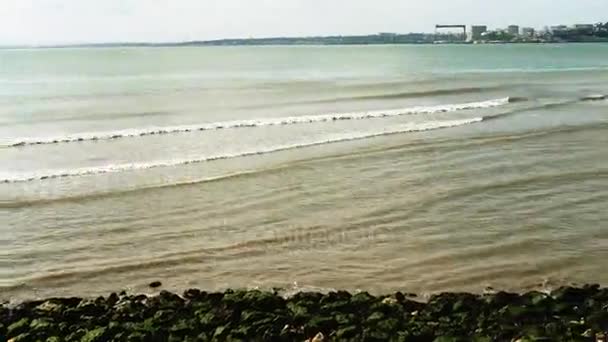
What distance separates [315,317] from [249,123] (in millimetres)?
21939

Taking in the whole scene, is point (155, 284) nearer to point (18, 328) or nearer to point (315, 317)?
point (18, 328)

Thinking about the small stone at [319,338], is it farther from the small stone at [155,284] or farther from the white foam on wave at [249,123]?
the white foam on wave at [249,123]

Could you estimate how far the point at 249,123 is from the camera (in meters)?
30.8

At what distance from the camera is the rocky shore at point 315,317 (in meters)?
8.92

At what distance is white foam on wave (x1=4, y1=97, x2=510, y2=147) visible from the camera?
26891 millimetres

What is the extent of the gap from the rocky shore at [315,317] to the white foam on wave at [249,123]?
1741cm

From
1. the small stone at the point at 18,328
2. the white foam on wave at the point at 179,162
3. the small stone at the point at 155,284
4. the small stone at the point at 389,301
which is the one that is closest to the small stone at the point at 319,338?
the small stone at the point at 389,301

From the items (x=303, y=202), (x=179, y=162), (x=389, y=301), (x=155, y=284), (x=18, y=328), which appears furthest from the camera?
(x=179, y=162)

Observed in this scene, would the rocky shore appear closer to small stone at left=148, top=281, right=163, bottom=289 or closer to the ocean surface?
small stone at left=148, top=281, right=163, bottom=289

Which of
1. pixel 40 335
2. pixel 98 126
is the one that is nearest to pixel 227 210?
pixel 40 335

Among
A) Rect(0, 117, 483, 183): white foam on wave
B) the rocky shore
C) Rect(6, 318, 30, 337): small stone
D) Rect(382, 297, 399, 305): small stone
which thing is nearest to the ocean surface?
Rect(0, 117, 483, 183): white foam on wave

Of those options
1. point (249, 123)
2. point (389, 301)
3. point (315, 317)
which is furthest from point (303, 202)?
point (249, 123)

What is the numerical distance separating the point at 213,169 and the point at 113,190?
3.35m

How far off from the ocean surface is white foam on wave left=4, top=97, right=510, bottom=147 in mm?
157
